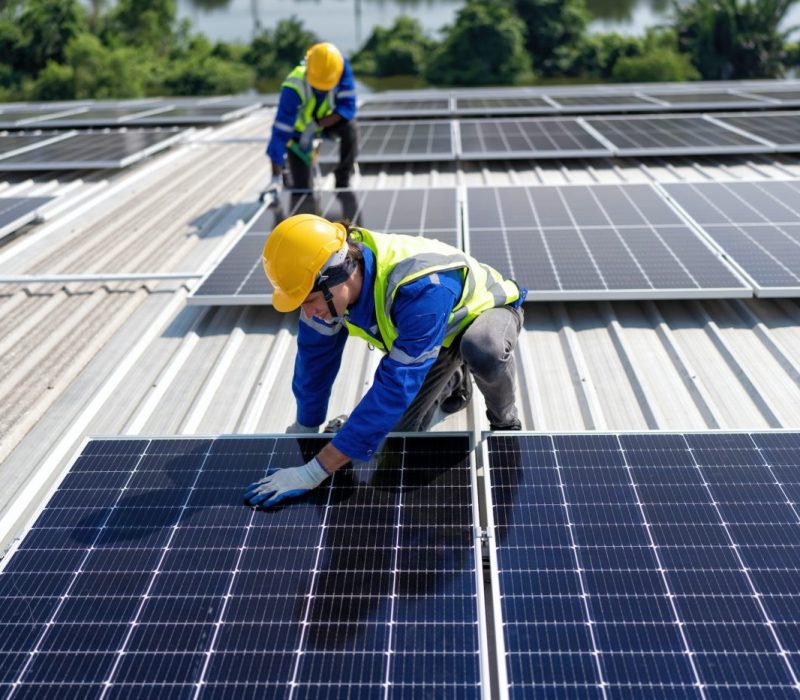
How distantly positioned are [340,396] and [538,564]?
2698 mm

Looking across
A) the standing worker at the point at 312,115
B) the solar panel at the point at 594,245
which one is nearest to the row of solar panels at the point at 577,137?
the standing worker at the point at 312,115

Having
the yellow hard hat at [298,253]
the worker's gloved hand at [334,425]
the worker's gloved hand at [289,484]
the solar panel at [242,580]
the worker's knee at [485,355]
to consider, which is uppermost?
the yellow hard hat at [298,253]

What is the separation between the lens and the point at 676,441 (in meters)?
4.78

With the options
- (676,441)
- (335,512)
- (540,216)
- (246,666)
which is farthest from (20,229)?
(676,441)

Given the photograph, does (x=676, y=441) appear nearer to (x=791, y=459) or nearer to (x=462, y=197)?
(x=791, y=459)

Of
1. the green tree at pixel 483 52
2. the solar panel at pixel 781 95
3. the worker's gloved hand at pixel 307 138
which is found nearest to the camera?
the worker's gloved hand at pixel 307 138

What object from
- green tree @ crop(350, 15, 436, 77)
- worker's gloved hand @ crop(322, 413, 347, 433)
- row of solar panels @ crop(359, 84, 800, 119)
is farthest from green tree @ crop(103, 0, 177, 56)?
worker's gloved hand @ crop(322, 413, 347, 433)

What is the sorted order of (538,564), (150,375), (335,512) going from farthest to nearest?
1. (150,375)
2. (335,512)
3. (538,564)

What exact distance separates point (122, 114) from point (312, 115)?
10.7 meters

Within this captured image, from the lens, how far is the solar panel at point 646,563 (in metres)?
3.38

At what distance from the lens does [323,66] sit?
9.76 m

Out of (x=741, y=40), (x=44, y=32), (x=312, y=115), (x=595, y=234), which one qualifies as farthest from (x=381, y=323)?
(x=44, y=32)

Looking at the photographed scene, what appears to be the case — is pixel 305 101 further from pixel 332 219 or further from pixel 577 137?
pixel 577 137

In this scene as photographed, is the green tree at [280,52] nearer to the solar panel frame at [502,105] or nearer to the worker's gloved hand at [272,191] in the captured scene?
the solar panel frame at [502,105]
